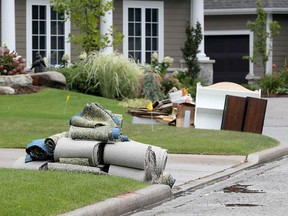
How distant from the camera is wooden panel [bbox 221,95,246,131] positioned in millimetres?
20156

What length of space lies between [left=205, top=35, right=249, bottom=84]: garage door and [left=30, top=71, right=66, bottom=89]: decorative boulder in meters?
12.5

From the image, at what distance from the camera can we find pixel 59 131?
1889cm

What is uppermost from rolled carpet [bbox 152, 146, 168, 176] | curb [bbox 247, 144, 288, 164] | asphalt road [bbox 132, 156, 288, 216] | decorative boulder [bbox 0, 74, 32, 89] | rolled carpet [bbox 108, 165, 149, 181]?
decorative boulder [bbox 0, 74, 32, 89]

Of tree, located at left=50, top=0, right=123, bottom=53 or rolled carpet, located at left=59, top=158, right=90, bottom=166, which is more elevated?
tree, located at left=50, top=0, right=123, bottom=53

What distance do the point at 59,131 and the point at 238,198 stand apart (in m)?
7.71

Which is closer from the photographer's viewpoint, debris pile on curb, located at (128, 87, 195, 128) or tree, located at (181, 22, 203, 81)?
debris pile on curb, located at (128, 87, 195, 128)

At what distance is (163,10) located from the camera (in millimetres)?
35062

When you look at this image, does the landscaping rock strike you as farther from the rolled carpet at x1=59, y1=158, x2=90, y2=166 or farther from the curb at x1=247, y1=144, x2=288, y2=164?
the rolled carpet at x1=59, y1=158, x2=90, y2=166

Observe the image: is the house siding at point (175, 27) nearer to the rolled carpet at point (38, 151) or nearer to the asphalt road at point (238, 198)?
the asphalt road at point (238, 198)

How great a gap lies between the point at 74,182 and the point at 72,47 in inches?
881

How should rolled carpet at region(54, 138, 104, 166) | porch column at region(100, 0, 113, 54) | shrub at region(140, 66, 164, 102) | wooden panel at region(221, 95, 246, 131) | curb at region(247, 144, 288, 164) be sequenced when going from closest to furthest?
1. rolled carpet at region(54, 138, 104, 166)
2. curb at region(247, 144, 288, 164)
3. wooden panel at region(221, 95, 246, 131)
4. shrub at region(140, 66, 164, 102)
5. porch column at region(100, 0, 113, 54)

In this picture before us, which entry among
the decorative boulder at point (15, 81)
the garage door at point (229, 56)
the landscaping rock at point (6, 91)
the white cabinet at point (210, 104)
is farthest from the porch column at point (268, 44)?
the white cabinet at point (210, 104)

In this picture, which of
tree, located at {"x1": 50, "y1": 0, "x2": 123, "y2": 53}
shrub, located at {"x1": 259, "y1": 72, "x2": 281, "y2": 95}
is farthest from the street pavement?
shrub, located at {"x1": 259, "y1": 72, "x2": 281, "y2": 95}

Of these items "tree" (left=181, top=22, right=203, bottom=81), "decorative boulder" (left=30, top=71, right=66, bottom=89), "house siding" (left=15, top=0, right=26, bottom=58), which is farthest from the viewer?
"tree" (left=181, top=22, right=203, bottom=81)
